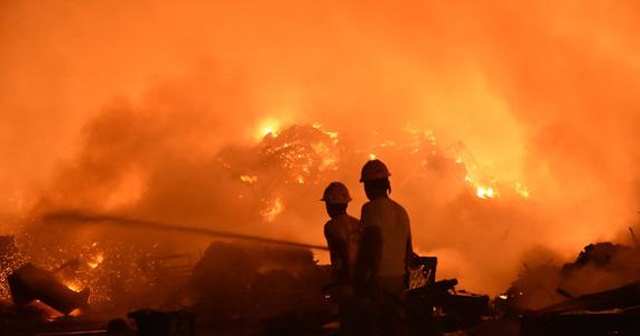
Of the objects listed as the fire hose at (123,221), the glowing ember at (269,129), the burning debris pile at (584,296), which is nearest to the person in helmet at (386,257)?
the burning debris pile at (584,296)

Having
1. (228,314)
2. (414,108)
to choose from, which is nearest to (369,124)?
(414,108)

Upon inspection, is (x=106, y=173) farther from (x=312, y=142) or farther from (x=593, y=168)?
(x=593, y=168)

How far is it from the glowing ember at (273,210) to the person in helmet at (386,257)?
14.6 m

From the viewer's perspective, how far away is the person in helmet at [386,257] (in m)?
5.05

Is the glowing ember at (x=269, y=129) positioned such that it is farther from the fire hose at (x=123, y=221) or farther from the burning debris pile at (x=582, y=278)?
the burning debris pile at (x=582, y=278)

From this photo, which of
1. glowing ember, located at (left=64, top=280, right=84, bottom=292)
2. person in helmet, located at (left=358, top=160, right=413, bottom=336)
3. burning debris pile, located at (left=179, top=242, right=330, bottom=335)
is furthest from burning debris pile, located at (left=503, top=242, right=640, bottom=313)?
glowing ember, located at (left=64, top=280, right=84, bottom=292)

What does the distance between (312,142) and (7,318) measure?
12.1 m

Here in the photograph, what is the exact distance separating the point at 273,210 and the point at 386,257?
14.8 m

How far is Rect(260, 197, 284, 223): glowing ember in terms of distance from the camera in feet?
64.4

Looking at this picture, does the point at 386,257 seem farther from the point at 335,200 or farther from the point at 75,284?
the point at 75,284

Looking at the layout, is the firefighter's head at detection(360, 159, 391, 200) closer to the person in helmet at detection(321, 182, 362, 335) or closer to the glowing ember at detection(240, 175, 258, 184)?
the person in helmet at detection(321, 182, 362, 335)

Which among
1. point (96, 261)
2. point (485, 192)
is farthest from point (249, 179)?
point (485, 192)

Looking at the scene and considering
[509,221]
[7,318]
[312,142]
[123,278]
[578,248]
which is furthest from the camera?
[312,142]

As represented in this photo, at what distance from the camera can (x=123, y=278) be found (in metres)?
15.9
